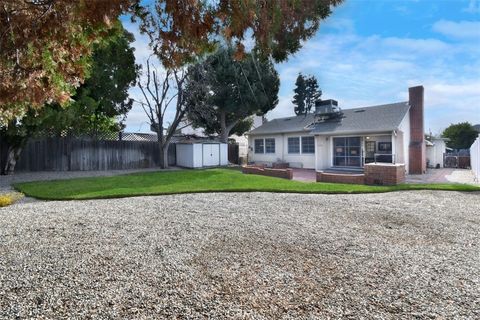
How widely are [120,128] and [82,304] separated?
20.3 metres

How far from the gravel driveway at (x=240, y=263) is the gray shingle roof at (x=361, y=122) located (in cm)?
1026

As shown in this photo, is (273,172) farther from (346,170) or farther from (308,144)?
(308,144)

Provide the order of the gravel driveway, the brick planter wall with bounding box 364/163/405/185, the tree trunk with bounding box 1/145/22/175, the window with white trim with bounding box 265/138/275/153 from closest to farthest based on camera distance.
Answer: the gravel driveway
the brick planter wall with bounding box 364/163/405/185
the tree trunk with bounding box 1/145/22/175
the window with white trim with bounding box 265/138/275/153

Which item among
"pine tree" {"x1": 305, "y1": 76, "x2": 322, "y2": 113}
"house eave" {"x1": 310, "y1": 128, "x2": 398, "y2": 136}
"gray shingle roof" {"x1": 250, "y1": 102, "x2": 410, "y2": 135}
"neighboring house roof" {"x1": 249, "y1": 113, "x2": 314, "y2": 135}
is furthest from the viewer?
"pine tree" {"x1": 305, "y1": 76, "x2": 322, "y2": 113}

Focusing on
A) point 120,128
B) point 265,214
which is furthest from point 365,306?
point 120,128

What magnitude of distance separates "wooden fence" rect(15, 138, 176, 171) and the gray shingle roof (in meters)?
9.42

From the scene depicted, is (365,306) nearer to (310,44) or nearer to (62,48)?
(310,44)

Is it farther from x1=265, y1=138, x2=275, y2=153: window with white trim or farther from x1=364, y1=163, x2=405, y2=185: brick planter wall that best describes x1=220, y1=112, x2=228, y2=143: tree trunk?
x1=364, y1=163, x2=405, y2=185: brick planter wall

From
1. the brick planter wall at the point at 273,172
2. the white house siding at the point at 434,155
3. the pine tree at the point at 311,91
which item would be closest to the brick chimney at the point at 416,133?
the white house siding at the point at 434,155

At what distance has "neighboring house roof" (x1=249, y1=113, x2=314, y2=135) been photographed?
20967 mm

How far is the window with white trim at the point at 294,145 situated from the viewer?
20819 millimetres

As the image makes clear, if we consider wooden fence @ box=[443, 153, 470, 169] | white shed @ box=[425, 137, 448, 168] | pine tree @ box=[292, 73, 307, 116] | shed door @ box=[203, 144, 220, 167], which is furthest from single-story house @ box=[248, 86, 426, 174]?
pine tree @ box=[292, 73, 307, 116]

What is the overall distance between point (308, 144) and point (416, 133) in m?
6.46

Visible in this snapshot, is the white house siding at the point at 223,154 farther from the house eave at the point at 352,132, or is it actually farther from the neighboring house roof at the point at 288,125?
the house eave at the point at 352,132
